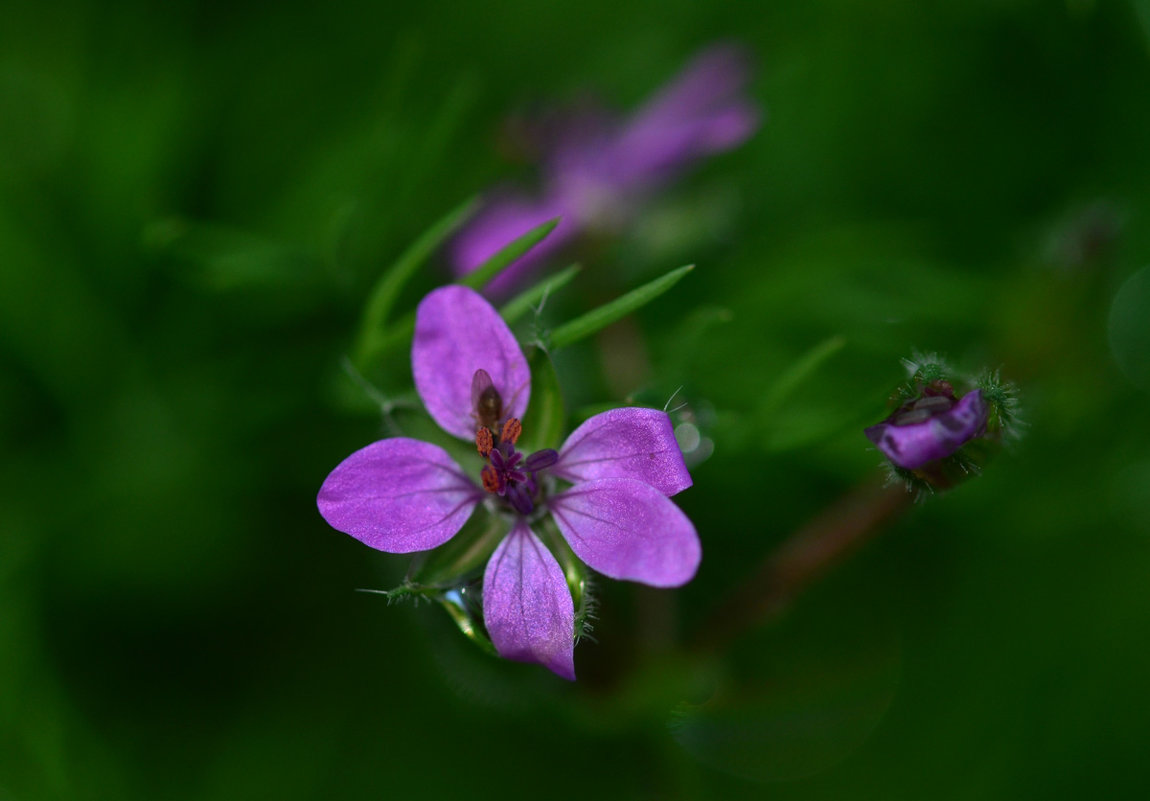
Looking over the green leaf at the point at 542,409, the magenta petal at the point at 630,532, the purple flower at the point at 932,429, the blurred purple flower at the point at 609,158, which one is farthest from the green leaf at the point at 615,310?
the blurred purple flower at the point at 609,158

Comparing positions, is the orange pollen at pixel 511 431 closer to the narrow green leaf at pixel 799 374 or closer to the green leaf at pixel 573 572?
the green leaf at pixel 573 572

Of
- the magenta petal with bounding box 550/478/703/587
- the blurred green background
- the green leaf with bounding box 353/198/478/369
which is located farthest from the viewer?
the blurred green background

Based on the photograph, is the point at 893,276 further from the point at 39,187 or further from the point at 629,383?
the point at 39,187

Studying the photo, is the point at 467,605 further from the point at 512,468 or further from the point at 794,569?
the point at 794,569

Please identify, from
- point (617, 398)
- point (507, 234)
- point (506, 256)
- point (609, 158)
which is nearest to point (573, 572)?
point (506, 256)

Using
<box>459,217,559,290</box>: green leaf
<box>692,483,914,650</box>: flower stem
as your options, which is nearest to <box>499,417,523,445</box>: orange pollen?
<box>459,217,559,290</box>: green leaf

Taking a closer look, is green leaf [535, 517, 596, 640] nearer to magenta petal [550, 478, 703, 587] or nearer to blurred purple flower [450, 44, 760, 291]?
magenta petal [550, 478, 703, 587]
